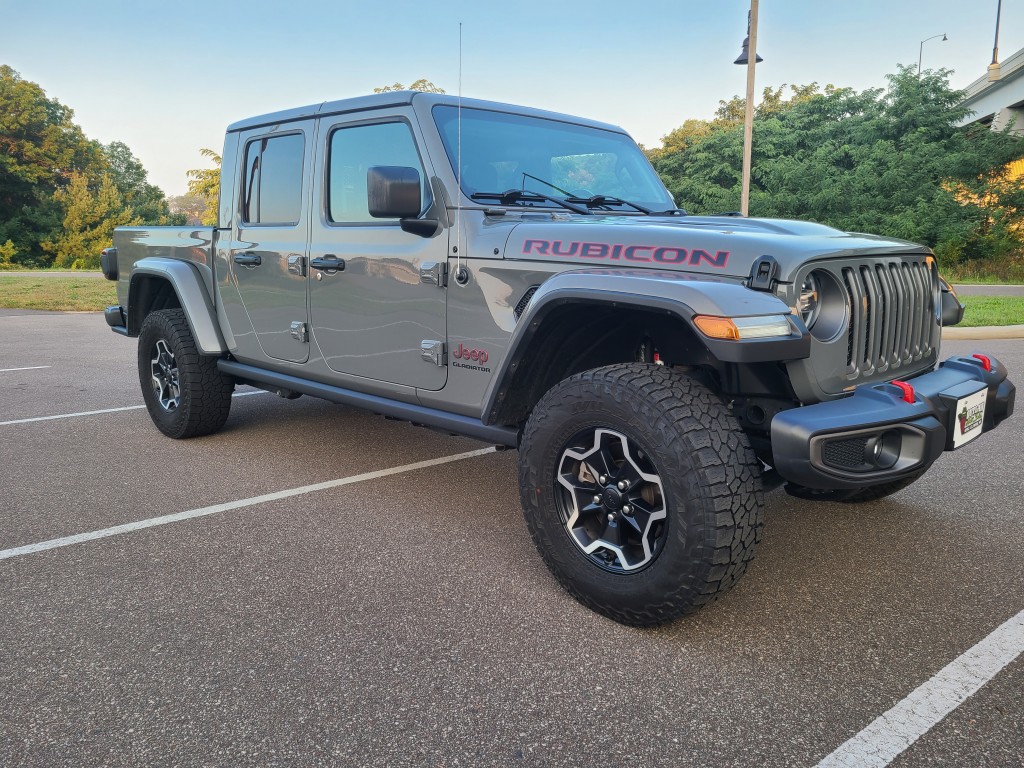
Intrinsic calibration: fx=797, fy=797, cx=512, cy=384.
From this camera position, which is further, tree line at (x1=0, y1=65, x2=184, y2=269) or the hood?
tree line at (x1=0, y1=65, x2=184, y2=269)

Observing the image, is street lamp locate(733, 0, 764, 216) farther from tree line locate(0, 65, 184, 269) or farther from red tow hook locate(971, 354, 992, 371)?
tree line locate(0, 65, 184, 269)

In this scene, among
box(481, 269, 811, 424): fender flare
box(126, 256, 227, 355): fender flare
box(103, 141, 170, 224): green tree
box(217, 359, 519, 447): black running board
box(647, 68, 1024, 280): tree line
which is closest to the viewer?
box(481, 269, 811, 424): fender flare

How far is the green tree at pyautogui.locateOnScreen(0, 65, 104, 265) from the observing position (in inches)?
1403

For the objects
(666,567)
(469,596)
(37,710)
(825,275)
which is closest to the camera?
(37,710)

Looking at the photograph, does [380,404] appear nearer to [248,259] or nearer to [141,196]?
[248,259]

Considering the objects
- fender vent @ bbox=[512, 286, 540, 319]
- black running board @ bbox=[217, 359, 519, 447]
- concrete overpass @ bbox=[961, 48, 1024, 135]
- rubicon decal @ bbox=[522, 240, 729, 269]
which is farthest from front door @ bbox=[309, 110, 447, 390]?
concrete overpass @ bbox=[961, 48, 1024, 135]

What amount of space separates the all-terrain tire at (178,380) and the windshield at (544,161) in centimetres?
231

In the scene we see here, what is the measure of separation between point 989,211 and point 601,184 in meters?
23.0

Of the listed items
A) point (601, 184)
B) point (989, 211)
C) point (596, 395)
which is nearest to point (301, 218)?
point (601, 184)

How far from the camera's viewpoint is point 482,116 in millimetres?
3750

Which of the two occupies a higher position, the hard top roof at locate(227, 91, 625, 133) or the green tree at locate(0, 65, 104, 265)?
the green tree at locate(0, 65, 104, 265)

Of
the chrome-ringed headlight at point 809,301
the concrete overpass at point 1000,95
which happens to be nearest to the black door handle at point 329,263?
the chrome-ringed headlight at point 809,301

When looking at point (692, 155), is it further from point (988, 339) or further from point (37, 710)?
point (37, 710)

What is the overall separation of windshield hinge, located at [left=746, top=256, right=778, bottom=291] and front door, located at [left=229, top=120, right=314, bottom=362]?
2426 mm
